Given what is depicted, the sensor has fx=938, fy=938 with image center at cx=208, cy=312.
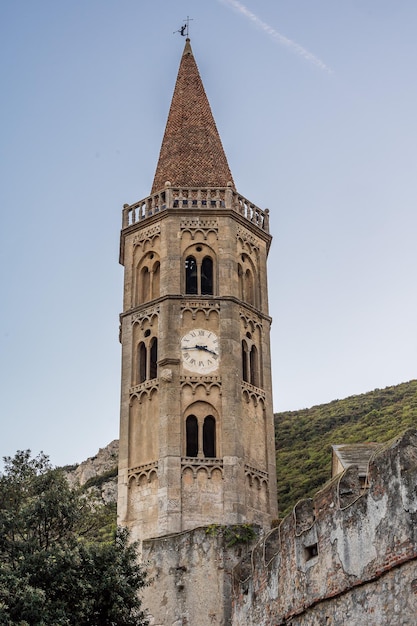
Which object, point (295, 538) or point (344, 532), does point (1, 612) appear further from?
point (344, 532)

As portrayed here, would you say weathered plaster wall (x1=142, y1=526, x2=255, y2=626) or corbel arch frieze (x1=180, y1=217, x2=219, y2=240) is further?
corbel arch frieze (x1=180, y1=217, x2=219, y2=240)

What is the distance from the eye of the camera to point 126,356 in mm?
34750

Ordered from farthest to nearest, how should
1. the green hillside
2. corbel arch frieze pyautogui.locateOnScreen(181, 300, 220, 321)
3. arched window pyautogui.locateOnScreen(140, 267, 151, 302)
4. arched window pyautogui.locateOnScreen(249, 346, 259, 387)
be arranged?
the green hillside
arched window pyautogui.locateOnScreen(140, 267, 151, 302)
arched window pyautogui.locateOnScreen(249, 346, 259, 387)
corbel arch frieze pyautogui.locateOnScreen(181, 300, 220, 321)

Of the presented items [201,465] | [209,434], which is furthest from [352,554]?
[209,434]

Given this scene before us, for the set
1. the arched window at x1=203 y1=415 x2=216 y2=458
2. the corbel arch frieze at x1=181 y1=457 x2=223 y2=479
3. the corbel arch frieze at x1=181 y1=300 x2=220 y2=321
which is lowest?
the corbel arch frieze at x1=181 y1=457 x2=223 y2=479

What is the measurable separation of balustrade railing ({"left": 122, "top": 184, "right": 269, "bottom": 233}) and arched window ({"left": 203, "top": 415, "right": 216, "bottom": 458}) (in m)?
8.48

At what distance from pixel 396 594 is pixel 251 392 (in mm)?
18101

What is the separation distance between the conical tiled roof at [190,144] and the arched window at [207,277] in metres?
3.72

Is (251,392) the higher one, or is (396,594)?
Result: (251,392)

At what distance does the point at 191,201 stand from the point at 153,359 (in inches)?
257

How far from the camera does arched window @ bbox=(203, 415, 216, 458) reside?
107 ft

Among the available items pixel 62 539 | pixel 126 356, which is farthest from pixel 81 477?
pixel 62 539

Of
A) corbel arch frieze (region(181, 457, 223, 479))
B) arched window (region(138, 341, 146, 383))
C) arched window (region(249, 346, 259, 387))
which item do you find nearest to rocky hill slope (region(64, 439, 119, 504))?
arched window (region(138, 341, 146, 383))

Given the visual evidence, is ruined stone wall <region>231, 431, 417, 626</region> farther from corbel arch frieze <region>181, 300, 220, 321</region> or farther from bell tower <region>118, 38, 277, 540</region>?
corbel arch frieze <region>181, 300, 220, 321</region>
